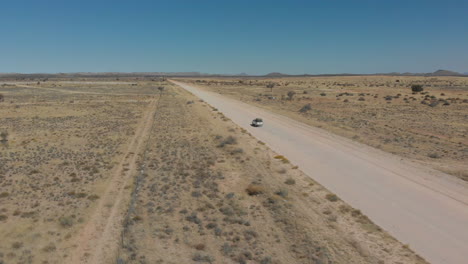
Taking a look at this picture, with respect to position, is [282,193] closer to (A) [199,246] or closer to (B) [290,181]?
(B) [290,181]

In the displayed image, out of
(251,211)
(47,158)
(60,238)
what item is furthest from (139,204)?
(47,158)

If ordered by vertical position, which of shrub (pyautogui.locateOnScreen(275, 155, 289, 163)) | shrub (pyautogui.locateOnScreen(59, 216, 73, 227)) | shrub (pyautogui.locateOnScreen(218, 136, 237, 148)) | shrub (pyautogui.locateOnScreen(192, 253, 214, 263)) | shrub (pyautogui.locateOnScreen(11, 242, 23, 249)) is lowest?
shrub (pyautogui.locateOnScreen(192, 253, 214, 263))

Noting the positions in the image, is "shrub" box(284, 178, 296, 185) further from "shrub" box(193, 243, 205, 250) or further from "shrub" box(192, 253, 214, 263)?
"shrub" box(192, 253, 214, 263)

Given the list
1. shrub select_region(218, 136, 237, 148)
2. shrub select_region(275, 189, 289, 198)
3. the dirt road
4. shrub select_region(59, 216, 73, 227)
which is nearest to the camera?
the dirt road

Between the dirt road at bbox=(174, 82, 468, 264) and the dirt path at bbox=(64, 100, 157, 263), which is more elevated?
the dirt road at bbox=(174, 82, 468, 264)

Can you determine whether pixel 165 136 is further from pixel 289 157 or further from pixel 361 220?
pixel 361 220

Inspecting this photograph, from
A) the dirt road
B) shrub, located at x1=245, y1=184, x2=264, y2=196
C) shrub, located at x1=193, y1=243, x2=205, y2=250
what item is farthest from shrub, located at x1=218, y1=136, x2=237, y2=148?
shrub, located at x1=193, y1=243, x2=205, y2=250
